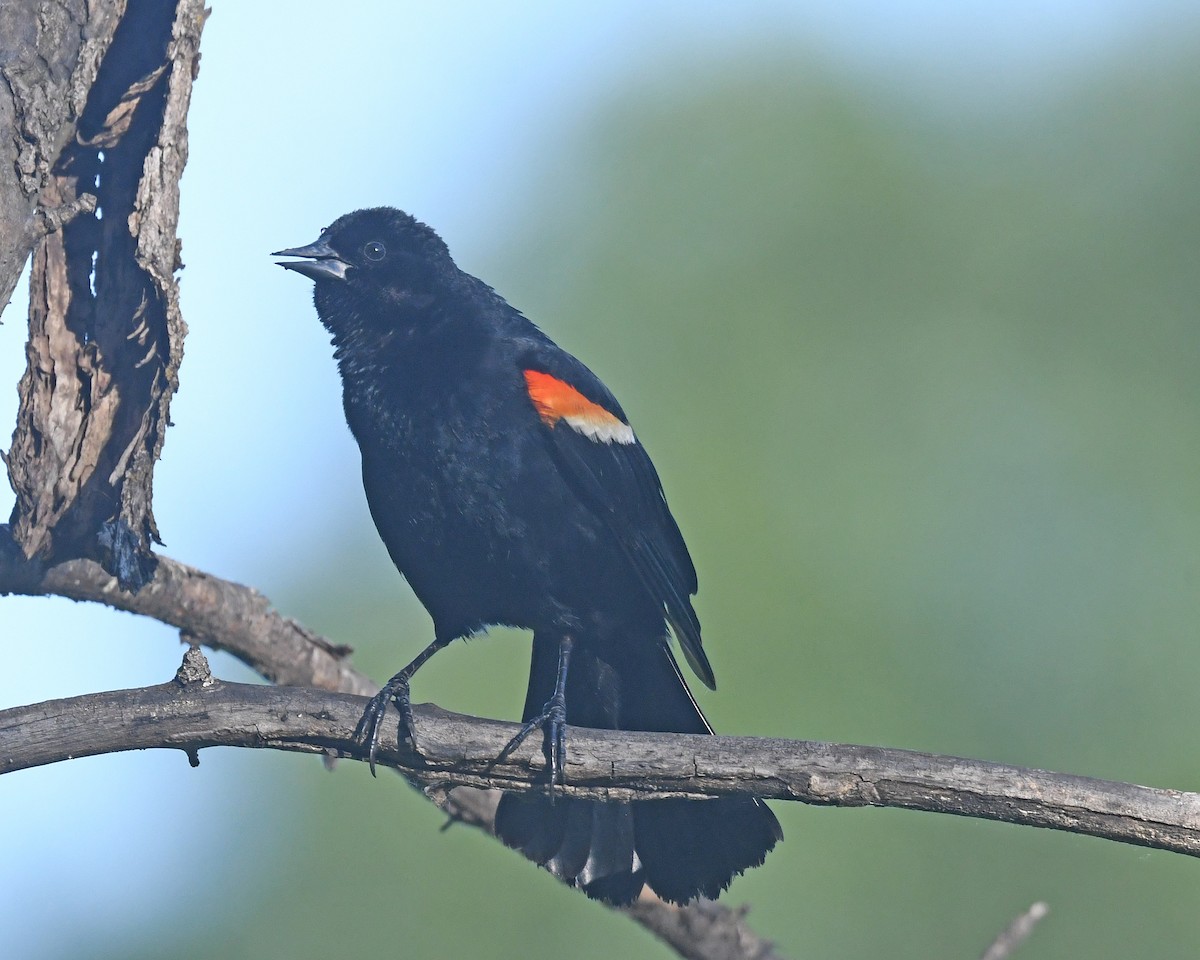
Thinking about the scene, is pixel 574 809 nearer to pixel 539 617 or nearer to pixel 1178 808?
pixel 539 617

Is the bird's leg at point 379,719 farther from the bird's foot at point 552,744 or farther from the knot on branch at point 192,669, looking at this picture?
the knot on branch at point 192,669

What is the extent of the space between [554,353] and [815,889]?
19.7ft

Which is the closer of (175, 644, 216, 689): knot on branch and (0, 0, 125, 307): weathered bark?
(175, 644, 216, 689): knot on branch

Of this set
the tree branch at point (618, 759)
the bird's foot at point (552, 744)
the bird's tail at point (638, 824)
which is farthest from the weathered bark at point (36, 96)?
the bird's tail at point (638, 824)

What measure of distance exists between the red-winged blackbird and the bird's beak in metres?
0.29

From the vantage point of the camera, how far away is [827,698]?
8805 millimetres

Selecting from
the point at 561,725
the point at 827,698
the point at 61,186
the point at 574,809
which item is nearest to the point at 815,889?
the point at 827,698

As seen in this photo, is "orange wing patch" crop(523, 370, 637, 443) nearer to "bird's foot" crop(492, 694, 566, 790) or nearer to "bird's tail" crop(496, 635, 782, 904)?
"bird's tail" crop(496, 635, 782, 904)

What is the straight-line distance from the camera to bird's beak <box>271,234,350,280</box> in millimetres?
4121

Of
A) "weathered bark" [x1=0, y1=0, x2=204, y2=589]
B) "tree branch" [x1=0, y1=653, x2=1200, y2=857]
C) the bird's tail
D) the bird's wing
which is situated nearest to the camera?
"tree branch" [x1=0, y1=653, x2=1200, y2=857]

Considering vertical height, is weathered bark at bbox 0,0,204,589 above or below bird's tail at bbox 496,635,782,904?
above

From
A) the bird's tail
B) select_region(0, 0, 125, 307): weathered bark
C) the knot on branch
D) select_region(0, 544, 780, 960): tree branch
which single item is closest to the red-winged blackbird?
the bird's tail

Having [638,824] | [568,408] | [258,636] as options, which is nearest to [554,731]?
[638,824]

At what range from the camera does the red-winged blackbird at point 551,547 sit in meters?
3.48
